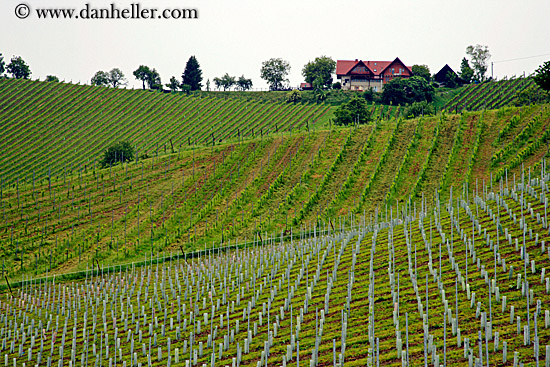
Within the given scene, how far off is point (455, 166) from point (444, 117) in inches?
409

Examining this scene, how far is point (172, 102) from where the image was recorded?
81625 mm

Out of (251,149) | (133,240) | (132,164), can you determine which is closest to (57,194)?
(132,164)

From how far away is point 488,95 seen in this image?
79.9 m

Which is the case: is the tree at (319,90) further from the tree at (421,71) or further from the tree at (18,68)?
the tree at (18,68)

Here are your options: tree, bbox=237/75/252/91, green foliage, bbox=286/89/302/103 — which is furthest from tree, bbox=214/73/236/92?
green foliage, bbox=286/89/302/103

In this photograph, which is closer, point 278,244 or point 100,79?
point 278,244

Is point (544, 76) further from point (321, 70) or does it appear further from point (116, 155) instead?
point (321, 70)

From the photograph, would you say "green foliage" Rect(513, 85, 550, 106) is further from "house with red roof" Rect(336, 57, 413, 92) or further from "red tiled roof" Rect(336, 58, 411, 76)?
"red tiled roof" Rect(336, 58, 411, 76)

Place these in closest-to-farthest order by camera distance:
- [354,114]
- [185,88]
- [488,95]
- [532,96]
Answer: [532,96], [354,114], [488,95], [185,88]

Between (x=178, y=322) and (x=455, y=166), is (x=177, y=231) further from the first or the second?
(x=455, y=166)

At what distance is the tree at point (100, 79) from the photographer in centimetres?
11631

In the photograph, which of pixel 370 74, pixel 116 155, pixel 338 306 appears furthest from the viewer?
pixel 370 74

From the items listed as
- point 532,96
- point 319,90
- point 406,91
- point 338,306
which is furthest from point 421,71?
point 338,306

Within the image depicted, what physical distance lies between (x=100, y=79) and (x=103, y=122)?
48225 millimetres
